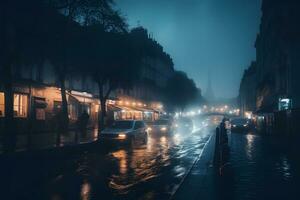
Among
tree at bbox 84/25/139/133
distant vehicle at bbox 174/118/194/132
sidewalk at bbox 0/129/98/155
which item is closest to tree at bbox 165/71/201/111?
distant vehicle at bbox 174/118/194/132

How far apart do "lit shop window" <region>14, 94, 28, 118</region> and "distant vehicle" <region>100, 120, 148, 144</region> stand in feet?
32.6

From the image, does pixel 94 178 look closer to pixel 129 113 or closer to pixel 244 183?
pixel 244 183

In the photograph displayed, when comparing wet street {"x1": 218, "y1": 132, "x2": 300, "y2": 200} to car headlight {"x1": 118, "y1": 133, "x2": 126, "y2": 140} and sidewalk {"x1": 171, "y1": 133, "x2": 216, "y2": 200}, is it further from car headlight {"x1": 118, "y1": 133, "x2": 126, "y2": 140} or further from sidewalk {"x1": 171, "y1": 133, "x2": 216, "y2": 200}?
car headlight {"x1": 118, "y1": 133, "x2": 126, "y2": 140}

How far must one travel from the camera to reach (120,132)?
81.9ft

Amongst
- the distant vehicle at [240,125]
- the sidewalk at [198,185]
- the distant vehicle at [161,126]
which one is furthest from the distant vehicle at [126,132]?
the distant vehicle at [240,125]

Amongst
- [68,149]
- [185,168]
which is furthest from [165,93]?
[185,168]

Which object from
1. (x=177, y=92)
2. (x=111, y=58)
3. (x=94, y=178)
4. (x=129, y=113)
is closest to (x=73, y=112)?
(x=111, y=58)

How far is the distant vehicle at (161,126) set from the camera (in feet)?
144

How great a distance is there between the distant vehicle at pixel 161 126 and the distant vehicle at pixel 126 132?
50.9 ft

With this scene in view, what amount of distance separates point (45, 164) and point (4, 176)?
3432 mm

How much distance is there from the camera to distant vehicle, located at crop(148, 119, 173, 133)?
44000 mm

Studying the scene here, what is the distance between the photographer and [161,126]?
45.2 m

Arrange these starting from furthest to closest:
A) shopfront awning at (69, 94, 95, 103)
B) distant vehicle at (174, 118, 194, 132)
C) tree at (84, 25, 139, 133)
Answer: distant vehicle at (174, 118, 194, 132) < shopfront awning at (69, 94, 95, 103) < tree at (84, 25, 139, 133)

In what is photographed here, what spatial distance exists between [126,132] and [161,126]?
66.4 feet
